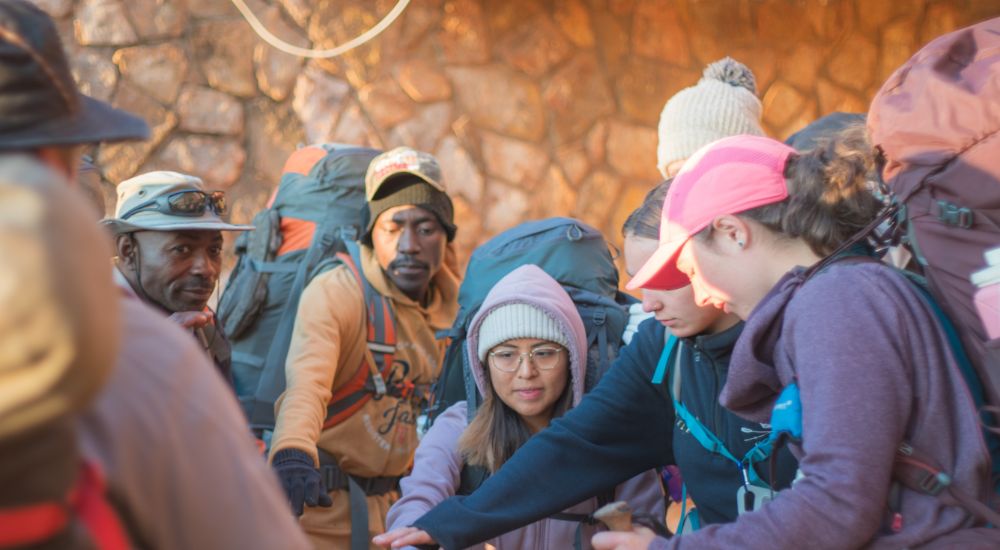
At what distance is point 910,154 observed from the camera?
159 cm

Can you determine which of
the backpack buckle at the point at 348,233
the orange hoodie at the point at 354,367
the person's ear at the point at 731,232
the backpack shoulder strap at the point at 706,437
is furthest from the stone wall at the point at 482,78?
the person's ear at the point at 731,232

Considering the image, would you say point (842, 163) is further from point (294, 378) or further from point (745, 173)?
point (294, 378)

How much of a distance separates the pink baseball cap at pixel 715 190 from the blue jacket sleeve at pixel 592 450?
41cm

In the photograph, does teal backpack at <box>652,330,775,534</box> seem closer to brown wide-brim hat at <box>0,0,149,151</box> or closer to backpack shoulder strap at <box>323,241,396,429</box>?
brown wide-brim hat at <box>0,0,149,151</box>

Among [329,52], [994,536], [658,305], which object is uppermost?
[329,52]


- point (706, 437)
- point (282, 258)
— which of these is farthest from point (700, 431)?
point (282, 258)

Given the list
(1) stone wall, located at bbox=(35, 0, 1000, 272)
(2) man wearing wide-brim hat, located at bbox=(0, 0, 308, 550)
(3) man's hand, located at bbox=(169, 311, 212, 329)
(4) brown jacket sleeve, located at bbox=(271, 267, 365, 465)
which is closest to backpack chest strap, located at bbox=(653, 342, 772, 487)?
(2) man wearing wide-brim hat, located at bbox=(0, 0, 308, 550)

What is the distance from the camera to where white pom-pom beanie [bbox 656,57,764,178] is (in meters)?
3.49

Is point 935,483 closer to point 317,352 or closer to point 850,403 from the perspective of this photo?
point 850,403

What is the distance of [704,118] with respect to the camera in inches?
139

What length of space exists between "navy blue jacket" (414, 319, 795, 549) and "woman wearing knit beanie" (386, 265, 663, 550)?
449 millimetres

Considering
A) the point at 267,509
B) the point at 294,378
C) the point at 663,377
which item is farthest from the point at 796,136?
the point at 267,509

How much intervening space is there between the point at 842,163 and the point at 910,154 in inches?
8.4

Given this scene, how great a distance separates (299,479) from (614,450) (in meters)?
1.09
